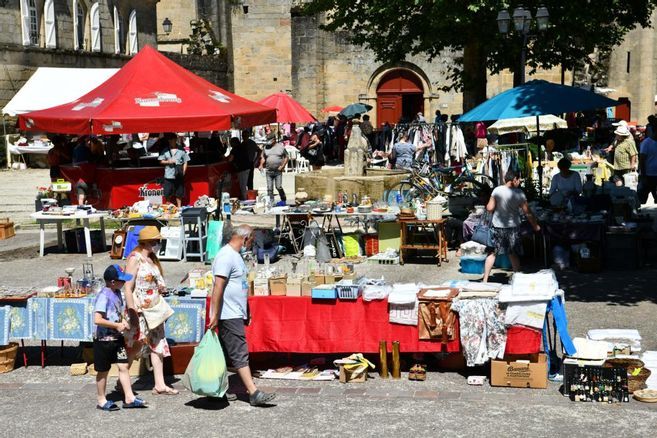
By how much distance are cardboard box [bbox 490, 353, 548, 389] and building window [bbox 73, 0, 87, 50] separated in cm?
2983

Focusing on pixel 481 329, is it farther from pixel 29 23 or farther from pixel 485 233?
pixel 29 23

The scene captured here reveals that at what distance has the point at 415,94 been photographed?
36.6 metres

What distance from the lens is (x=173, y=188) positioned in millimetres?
16562

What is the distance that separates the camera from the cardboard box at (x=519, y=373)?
8.29 metres

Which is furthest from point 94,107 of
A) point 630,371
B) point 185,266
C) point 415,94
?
point 415,94

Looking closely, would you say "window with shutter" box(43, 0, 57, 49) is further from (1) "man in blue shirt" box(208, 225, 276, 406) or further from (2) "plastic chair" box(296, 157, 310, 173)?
(1) "man in blue shirt" box(208, 225, 276, 406)

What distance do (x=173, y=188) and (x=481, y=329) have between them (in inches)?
361

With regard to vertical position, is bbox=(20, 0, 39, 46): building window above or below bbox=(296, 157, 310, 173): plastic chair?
above

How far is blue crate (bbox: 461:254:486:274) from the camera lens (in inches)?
511

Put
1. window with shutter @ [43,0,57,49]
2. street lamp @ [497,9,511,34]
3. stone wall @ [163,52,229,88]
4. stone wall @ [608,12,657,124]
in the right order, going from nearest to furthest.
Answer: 1. street lamp @ [497,9,511,34]
2. window with shutter @ [43,0,57,49]
3. stone wall @ [608,12,657,124]
4. stone wall @ [163,52,229,88]

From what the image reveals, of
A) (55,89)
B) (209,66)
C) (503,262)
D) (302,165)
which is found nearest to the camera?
(503,262)

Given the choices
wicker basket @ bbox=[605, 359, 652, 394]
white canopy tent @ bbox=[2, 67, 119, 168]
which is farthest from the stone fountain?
wicker basket @ bbox=[605, 359, 652, 394]

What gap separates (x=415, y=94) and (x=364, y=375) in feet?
94.5

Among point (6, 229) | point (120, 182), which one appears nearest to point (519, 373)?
point (120, 182)
